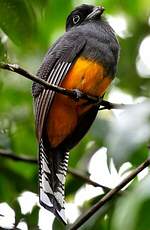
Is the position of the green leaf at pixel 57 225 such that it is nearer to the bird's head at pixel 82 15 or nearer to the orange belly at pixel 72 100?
the orange belly at pixel 72 100

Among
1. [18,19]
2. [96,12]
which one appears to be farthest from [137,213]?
[96,12]

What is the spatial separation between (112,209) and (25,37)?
159 cm

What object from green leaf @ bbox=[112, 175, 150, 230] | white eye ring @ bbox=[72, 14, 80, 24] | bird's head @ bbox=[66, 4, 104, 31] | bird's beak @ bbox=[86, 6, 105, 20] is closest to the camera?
green leaf @ bbox=[112, 175, 150, 230]

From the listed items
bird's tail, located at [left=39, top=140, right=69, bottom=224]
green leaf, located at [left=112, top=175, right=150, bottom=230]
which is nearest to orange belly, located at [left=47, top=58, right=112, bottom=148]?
bird's tail, located at [left=39, top=140, right=69, bottom=224]

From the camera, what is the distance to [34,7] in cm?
215

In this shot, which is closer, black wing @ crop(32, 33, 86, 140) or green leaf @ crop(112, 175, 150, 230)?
green leaf @ crop(112, 175, 150, 230)

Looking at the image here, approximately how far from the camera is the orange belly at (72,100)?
389cm

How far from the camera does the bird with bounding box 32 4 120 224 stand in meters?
3.83

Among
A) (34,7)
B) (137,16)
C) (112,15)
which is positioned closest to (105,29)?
(112,15)

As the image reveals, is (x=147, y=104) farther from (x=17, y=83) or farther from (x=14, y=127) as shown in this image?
(x=17, y=83)

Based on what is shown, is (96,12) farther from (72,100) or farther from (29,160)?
(29,160)

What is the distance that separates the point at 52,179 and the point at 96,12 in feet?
4.61

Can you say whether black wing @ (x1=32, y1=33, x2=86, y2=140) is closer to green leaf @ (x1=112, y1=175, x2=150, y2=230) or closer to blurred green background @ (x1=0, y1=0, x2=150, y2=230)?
blurred green background @ (x1=0, y1=0, x2=150, y2=230)

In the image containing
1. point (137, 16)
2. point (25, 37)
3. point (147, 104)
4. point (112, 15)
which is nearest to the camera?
point (25, 37)
